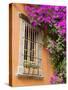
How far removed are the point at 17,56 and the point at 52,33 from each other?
1.20 ft

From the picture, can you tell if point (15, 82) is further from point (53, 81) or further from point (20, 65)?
point (53, 81)

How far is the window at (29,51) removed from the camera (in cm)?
223

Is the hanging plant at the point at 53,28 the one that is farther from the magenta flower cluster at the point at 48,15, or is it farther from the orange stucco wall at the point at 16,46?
the orange stucco wall at the point at 16,46

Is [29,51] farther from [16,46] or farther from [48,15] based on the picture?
[48,15]

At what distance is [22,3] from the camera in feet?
7.38

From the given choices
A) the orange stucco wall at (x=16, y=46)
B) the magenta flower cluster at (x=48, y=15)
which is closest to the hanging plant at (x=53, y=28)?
the magenta flower cluster at (x=48, y=15)

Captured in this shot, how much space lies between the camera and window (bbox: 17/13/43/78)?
2.23m

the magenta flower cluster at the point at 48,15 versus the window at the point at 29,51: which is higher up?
the magenta flower cluster at the point at 48,15

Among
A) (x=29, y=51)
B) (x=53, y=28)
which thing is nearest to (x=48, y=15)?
(x=53, y=28)

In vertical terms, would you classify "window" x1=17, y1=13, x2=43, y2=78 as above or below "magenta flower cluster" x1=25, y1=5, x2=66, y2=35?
below

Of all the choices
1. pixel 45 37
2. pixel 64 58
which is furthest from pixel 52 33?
pixel 64 58

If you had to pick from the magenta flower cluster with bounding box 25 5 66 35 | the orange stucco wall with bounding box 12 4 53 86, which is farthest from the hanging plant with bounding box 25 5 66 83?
the orange stucco wall with bounding box 12 4 53 86

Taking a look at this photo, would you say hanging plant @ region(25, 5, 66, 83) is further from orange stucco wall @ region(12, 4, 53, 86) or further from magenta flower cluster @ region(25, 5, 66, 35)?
orange stucco wall @ region(12, 4, 53, 86)

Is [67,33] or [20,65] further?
[67,33]
